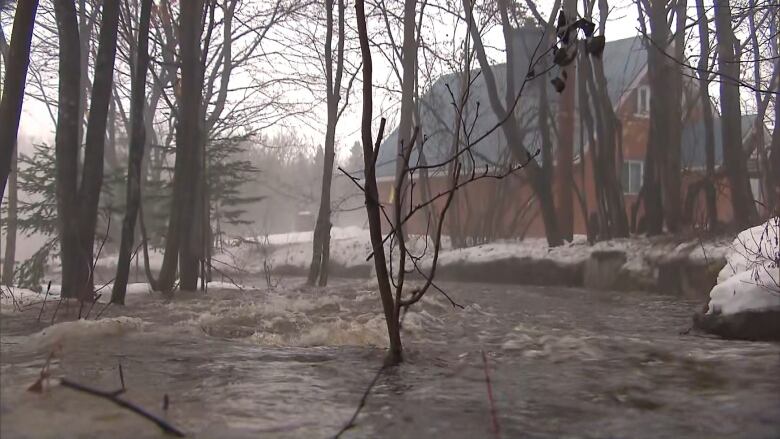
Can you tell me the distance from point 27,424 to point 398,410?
1.74 metres

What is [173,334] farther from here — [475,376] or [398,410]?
[398,410]

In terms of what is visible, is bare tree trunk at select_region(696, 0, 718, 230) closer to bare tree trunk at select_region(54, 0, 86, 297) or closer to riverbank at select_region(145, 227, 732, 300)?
riverbank at select_region(145, 227, 732, 300)

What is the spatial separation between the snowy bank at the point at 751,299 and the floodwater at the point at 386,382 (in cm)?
39

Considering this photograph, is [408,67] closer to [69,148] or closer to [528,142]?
[528,142]

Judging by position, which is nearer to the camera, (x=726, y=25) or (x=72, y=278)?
(x=72, y=278)

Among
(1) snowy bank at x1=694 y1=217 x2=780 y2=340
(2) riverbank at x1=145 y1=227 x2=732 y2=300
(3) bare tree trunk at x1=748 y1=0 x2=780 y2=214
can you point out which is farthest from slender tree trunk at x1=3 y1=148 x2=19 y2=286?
(3) bare tree trunk at x1=748 y1=0 x2=780 y2=214

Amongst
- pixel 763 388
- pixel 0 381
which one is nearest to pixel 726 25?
pixel 763 388

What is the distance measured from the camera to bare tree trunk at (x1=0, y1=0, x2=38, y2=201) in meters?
8.68

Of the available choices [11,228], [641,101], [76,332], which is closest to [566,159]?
[641,101]

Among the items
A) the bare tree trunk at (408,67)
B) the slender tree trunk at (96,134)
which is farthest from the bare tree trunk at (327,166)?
the slender tree trunk at (96,134)

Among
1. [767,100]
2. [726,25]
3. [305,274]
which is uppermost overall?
[726,25]

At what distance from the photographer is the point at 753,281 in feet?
23.8

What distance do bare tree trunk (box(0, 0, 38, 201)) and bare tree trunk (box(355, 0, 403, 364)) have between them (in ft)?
19.4

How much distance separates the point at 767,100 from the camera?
55.3 feet
